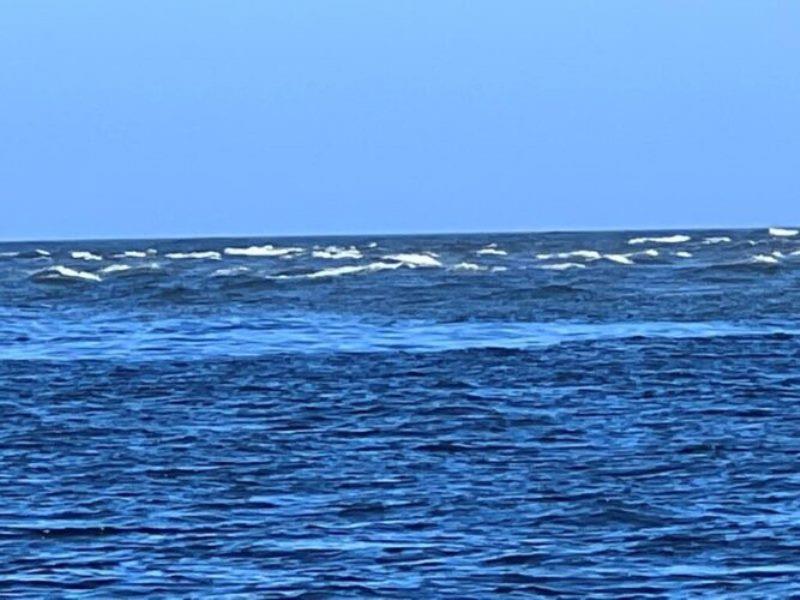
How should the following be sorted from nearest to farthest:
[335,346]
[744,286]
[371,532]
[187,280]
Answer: [371,532] → [335,346] → [744,286] → [187,280]

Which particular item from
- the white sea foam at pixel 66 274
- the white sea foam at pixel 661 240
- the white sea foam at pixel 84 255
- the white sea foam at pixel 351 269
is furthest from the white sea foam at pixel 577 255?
the white sea foam at pixel 84 255

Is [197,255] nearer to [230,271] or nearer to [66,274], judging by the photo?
[230,271]

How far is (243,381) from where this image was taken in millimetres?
23859

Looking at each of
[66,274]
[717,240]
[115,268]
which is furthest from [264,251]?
[66,274]

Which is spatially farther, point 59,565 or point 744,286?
point 744,286

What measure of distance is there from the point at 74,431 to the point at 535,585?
311 inches

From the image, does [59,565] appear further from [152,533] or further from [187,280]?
[187,280]

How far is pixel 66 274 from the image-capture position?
4962 centimetres

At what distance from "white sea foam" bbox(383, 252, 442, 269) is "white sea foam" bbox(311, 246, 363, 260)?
1.47m

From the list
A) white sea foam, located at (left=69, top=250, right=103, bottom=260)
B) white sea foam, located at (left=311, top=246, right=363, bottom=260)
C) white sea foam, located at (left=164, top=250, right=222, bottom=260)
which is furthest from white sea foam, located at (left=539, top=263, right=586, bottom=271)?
white sea foam, located at (left=69, top=250, right=103, bottom=260)

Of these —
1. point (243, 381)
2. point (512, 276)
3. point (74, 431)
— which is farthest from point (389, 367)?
point (512, 276)

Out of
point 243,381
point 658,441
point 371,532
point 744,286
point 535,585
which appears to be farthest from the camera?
point 744,286

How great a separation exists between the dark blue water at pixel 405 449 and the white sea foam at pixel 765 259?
12926 mm

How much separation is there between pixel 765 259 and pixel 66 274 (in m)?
16.1
